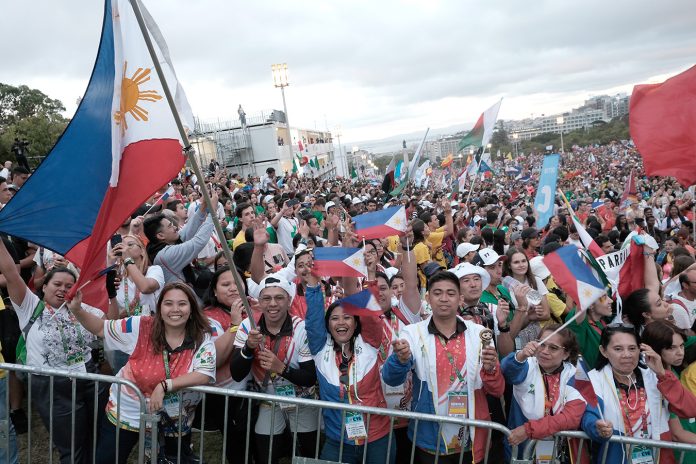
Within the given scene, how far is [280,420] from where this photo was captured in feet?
13.0

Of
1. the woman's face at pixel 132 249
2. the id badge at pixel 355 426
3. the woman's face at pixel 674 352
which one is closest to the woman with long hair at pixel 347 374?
the id badge at pixel 355 426

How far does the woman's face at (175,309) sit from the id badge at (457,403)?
1.89m

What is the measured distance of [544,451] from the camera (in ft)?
11.3

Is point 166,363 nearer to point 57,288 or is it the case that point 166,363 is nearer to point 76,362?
point 76,362

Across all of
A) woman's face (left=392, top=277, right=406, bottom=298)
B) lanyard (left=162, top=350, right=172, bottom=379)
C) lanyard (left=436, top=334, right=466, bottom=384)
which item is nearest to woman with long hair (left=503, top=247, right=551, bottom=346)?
lanyard (left=436, top=334, right=466, bottom=384)

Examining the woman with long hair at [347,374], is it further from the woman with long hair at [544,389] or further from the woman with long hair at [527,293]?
the woman with long hair at [527,293]

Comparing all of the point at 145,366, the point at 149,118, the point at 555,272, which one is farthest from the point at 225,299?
the point at 555,272

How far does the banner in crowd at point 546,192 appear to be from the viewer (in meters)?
9.81

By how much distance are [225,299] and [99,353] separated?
1476 mm

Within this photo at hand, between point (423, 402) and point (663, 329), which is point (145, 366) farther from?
point (663, 329)

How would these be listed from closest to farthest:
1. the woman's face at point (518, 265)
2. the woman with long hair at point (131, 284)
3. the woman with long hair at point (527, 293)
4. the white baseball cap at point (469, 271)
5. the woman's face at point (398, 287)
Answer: the woman with long hair at point (527, 293) → the woman with long hair at point (131, 284) → the white baseball cap at point (469, 271) → the woman's face at point (398, 287) → the woman's face at point (518, 265)

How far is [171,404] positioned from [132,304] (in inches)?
59.0

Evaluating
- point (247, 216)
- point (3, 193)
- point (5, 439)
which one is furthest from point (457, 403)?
point (3, 193)

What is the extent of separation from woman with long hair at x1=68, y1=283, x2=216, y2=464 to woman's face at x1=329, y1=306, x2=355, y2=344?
0.87 m
